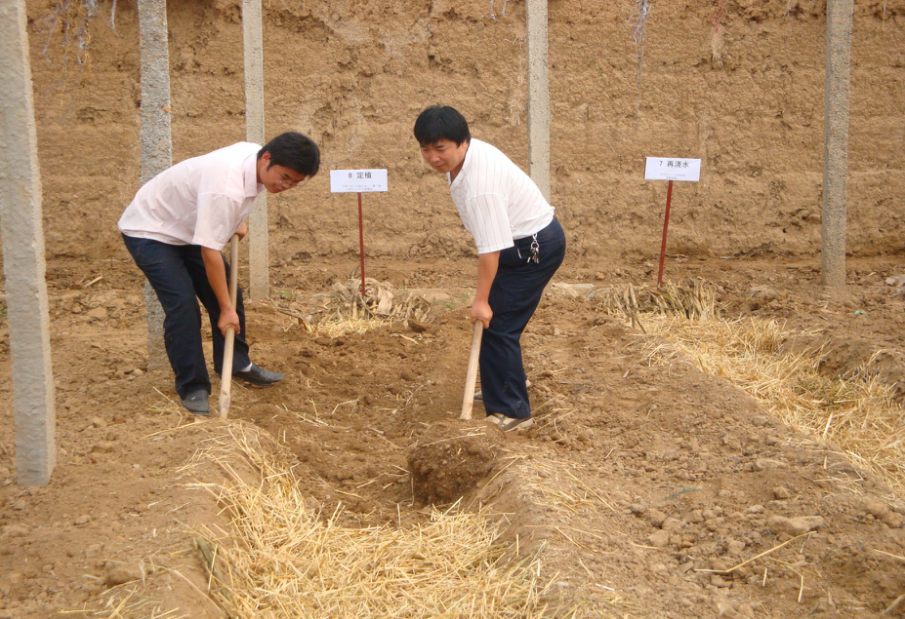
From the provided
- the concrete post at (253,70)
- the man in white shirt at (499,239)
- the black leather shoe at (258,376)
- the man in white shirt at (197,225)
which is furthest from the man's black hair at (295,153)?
the concrete post at (253,70)

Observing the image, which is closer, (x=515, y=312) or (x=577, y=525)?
(x=577, y=525)

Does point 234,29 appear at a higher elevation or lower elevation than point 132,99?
higher

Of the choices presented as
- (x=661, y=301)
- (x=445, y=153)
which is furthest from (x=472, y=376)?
(x=661, y=301)

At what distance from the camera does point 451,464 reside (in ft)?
12.5

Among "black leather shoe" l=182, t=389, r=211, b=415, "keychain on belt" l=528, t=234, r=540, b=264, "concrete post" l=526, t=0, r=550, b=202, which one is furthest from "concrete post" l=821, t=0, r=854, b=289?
"black leather shoe" l=182, t=389, r=211, b=415

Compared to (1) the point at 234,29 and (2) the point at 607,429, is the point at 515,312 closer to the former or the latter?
(2) the point at 607,429

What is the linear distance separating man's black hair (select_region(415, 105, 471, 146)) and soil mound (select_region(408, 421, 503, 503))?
1.35 m

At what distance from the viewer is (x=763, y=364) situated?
5.68 meters

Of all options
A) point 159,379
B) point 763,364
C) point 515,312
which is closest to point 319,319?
point 159,379

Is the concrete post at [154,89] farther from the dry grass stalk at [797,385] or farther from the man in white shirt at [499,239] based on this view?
the dry grass stalk at [797,385]

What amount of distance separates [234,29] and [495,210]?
5.26m

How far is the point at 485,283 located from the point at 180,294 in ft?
5.22

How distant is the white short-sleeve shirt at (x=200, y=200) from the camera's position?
3.95 meters

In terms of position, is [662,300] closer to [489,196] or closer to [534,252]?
[534,252]
